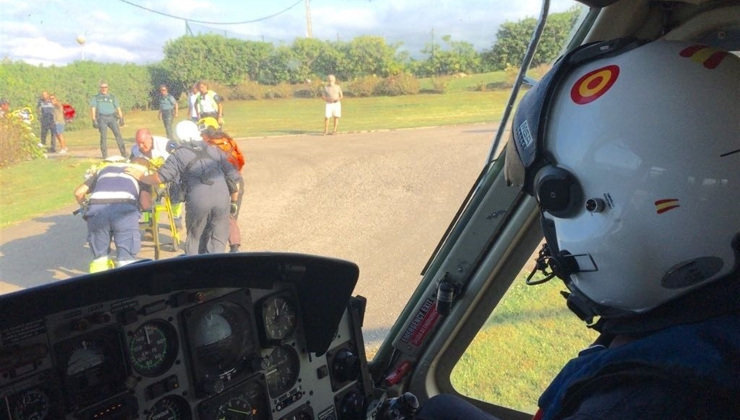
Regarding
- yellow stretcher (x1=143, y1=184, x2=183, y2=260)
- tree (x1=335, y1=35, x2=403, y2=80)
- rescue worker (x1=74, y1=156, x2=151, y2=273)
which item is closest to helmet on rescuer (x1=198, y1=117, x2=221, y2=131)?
rescue worker (x1=74, y1=156, x2=151, y2=273)

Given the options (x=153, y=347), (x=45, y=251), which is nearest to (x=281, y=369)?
(x=153, y=347)

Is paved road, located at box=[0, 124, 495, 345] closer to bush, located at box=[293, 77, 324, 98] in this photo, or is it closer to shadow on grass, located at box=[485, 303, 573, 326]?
shadow on grass, located at box=[485, 303, 573, 326]

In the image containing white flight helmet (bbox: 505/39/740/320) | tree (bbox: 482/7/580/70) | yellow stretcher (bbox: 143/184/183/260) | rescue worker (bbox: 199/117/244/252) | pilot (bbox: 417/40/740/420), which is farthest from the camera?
yellow stretcher (bbox: 143/184/183/260)

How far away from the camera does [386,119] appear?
104 inches

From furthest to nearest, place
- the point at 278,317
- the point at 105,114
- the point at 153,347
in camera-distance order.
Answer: the point at 105,114 < the point at 278,317 < the point at 153,347

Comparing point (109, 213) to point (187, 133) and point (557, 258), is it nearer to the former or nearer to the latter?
point (187, 133)

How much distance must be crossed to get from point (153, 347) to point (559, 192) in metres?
1.28

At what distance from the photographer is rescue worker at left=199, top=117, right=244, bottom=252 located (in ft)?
9.29

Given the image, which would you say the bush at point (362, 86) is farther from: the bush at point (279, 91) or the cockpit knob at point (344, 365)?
the cockpit knob at point (344, 365)

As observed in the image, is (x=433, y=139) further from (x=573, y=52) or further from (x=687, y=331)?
(x=687, y=331)

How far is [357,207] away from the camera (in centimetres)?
269

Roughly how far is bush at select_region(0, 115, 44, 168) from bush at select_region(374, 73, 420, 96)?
1227 millimetres

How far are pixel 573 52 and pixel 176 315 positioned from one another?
1.33m

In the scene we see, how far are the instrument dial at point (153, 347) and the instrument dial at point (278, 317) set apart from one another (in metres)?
0.32
